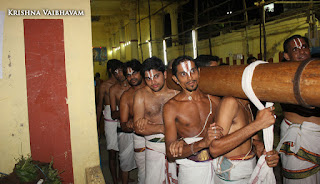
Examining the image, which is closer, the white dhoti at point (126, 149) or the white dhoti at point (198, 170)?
the white dhoti at point (198, 170)

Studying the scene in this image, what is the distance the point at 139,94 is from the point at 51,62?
55.8 inches

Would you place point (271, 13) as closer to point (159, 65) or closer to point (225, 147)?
point (159, 65)

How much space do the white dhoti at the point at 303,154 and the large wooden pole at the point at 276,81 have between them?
6.06 feet

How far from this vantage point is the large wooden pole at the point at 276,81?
1235mm

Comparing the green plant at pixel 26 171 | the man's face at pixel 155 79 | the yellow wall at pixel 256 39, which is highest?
the yellow wall at pixel 256 39

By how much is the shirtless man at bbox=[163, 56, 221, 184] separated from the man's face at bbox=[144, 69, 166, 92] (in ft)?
2.06

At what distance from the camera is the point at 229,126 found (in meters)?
2.29

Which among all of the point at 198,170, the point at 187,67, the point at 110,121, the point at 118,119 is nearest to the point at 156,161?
the point at 198,170

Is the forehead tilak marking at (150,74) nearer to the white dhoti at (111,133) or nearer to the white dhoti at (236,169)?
the white dhoti at (236,169)

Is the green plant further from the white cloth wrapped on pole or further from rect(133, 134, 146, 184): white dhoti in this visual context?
the white cloth wrapped on pole

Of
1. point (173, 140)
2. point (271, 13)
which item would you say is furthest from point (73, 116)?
point (271, 13)

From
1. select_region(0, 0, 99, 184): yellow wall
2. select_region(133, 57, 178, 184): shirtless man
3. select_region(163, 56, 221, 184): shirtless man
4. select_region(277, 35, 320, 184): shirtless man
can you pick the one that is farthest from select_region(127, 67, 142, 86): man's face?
select_region(277, 35, 320, 184): shirtless man

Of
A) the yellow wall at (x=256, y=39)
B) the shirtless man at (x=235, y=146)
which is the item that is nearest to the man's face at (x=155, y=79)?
the shirtless man at (x=235, y=146)

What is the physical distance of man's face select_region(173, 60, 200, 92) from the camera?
248cm
